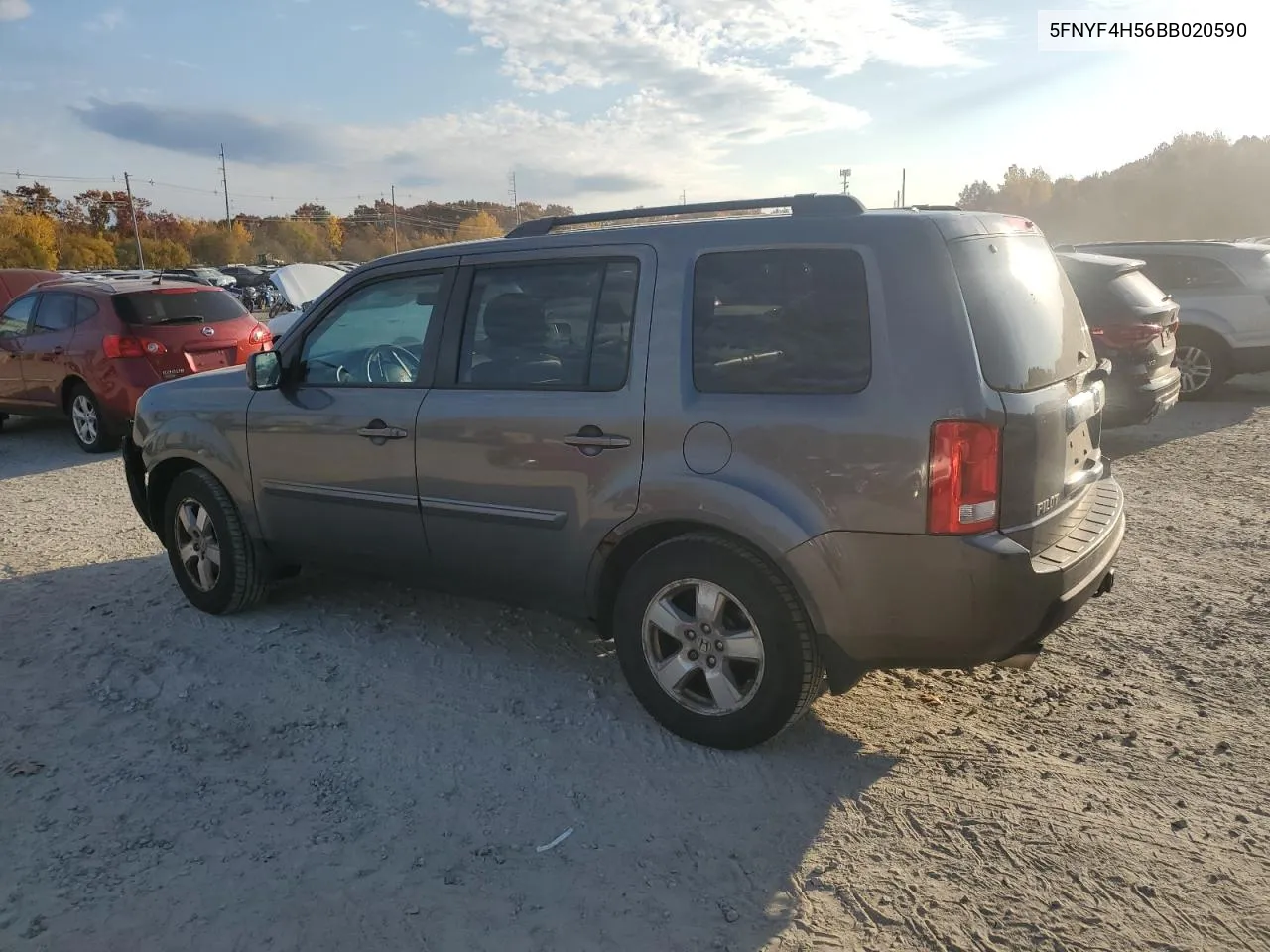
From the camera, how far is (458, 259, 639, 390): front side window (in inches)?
139

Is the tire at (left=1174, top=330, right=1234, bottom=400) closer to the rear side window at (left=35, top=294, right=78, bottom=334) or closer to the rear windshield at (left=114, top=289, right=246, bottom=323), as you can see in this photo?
the rear windshield at (left=114, top=289, right=246, bottom=323)

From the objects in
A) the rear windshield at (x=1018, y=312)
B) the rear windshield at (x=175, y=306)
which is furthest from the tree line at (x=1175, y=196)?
the rear windshield at (x=1018, y=312)

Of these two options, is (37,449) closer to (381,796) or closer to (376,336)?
(376,336)

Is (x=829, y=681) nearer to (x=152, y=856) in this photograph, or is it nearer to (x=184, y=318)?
(x=152, y=856)

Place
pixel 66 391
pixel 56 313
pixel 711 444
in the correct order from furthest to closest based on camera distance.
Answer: pixel 56 313, pixel 66 391, pixel 711 444

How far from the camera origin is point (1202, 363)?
10.2 m

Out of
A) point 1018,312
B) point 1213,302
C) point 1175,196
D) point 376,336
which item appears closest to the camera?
point 1018,312

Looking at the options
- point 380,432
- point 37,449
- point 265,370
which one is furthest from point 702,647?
point 37,449

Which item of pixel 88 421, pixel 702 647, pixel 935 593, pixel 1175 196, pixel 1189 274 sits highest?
pixel 1175 196

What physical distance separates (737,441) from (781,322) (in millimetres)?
433

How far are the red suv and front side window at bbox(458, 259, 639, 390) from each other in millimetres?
6440

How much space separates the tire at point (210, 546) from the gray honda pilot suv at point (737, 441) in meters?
0.65

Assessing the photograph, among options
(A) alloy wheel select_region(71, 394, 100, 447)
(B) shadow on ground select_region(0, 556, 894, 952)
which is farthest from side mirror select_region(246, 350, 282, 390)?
(A) alloy wheel select_region(71, 394, 100, 447)

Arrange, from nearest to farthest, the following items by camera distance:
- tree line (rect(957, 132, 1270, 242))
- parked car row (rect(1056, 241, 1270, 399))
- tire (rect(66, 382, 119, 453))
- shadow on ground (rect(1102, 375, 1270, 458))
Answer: shadow on ground (rect(1102, 375, 1270, 458))
tire (rect(66, 382, 119, 453))
parked car row (rect(1056, 241, 1270, 399))
tree line (rect(957, 132, 1270, 242))
